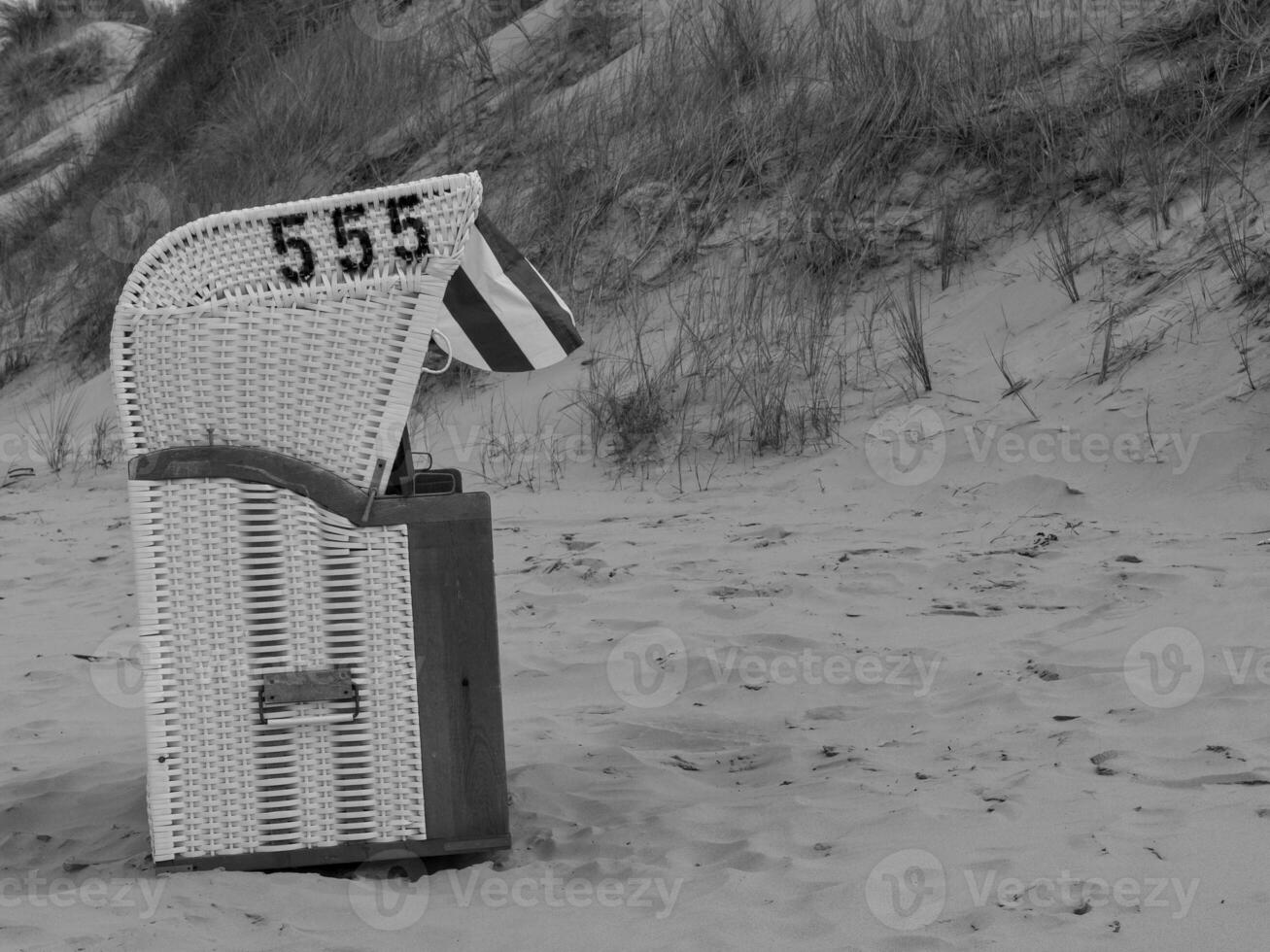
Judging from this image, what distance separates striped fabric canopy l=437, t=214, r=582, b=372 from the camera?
275 cm

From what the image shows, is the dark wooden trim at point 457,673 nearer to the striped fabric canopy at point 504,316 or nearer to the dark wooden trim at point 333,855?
the dark wooden trim at point 333,855

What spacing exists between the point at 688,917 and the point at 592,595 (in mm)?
2064

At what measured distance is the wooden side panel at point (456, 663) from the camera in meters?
2.57

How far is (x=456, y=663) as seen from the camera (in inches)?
102

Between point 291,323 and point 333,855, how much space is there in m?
1.00

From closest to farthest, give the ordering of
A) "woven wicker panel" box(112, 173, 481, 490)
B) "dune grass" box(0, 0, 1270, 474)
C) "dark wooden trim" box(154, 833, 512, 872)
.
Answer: "woven wicker panel" box(112, 173, 481, 490) → "dark wooden trim" box(154, 833, 512, 872) → "dune grass" box(0, 0, 1270, 474)

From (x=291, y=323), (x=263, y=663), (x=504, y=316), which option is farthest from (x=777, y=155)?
(x=263, y=663)

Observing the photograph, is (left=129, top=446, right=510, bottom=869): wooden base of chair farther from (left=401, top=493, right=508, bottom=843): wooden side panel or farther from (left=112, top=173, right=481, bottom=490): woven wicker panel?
(left=112, top=173, right=481, bottom=490): woven wicker panel

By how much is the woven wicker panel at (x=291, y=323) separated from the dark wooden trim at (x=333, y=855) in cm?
72

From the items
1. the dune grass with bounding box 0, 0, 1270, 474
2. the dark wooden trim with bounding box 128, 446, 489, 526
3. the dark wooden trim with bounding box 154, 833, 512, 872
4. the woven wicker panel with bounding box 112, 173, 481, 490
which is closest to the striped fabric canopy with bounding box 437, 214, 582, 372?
the woven wicker panel with bounding box 112, 173, 481, 490

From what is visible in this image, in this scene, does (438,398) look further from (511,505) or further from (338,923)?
(338,923)

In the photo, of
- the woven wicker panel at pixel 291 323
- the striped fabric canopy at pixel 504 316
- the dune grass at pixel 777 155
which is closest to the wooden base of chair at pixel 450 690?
the woven wicker panel at pixel 291 323

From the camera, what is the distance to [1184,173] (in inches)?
245

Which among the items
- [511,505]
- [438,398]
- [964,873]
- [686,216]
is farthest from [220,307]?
[686,216]
